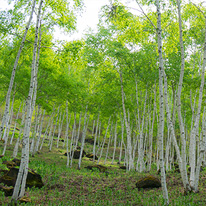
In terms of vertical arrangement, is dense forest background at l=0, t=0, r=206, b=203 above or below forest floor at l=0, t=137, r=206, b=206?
above

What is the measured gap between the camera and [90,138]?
37469 millimetres

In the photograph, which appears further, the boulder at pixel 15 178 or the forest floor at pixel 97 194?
the boulder at pixel 15 178

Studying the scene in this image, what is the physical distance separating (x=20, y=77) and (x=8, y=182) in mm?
8277

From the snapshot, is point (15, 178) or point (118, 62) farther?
point (118, 62)

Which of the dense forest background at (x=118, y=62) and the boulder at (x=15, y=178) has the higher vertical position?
the dense forest background at (x=118, y=62)

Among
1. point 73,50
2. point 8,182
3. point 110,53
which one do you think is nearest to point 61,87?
point 110,53

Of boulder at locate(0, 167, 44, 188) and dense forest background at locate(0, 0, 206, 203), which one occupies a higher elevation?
dense forest background at locate(0, 0, 206, 203)

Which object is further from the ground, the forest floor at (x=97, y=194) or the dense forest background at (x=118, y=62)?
the dense forest background at (x=118, y=62)

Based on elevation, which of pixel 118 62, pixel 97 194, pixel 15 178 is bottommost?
pixel 97 194

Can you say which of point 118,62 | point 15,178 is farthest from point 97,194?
point 118,62

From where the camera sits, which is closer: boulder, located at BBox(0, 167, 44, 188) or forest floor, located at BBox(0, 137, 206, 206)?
forest floor, located at BBox(0, 137, 206, 206)

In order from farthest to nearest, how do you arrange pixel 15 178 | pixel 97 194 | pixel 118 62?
pixel 118 62
pixel 97 194
pixel 15 178

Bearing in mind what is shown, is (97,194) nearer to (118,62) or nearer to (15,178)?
(15,178)

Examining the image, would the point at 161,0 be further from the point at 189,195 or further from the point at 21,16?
the point at 189,195
